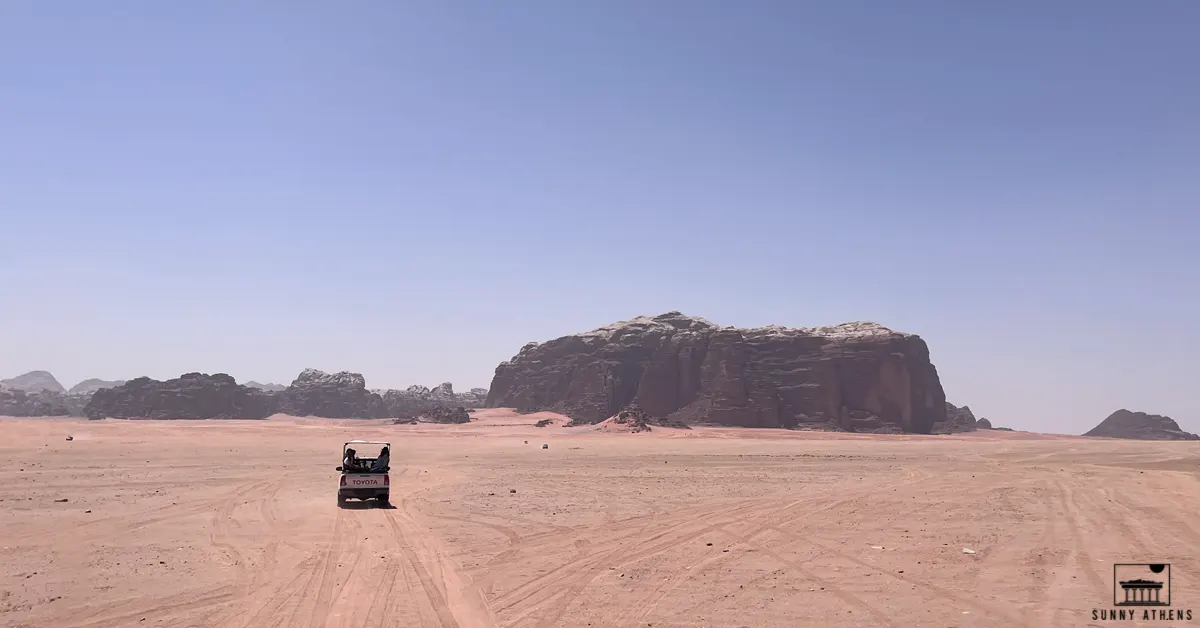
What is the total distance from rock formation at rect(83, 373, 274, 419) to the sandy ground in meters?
84.6

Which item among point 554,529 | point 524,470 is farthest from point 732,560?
point 524,470

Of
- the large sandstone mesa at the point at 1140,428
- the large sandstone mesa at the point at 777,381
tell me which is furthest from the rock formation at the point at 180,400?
the large sandstone mesa at the point at 1140,428

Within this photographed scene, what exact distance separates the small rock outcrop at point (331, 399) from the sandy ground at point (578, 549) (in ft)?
312

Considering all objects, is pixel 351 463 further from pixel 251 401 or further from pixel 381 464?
pixel 251 401

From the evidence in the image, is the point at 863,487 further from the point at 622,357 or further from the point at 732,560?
the point at 622,357

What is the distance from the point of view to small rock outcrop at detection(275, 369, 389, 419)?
395 feet

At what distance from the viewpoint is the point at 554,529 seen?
1622 cm

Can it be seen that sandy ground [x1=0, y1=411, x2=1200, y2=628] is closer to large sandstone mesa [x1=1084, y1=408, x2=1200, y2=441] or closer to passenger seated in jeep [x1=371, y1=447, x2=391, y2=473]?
passenger seated in jeep [x1=371, y1=447, x2=391, y2=473]

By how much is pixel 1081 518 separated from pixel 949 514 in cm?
304

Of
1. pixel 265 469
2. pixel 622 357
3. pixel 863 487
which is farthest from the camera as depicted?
pixel 622 357

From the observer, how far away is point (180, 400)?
105 meters

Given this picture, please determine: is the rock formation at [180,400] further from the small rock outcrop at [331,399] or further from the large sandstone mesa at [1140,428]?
the large sandstone mesa at [1140,428]

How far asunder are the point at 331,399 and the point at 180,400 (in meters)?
23.6

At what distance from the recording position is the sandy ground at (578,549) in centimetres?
960
